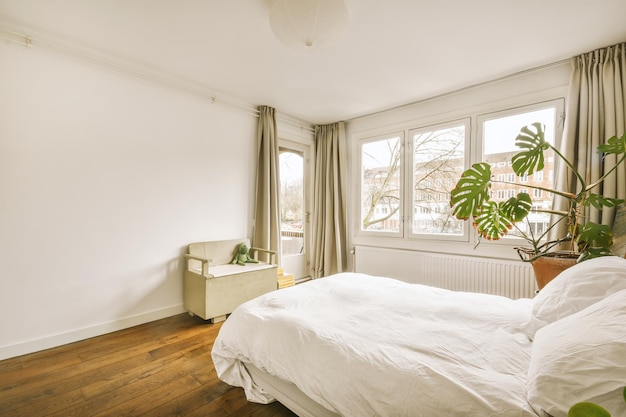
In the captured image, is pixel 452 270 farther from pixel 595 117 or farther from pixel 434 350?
pixel 434 350

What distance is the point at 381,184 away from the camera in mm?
3971

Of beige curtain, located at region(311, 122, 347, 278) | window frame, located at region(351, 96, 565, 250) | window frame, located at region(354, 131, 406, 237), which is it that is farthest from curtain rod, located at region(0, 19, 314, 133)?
window frame, located at region(351, 96, 565, 250)

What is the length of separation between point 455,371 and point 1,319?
3.06 metres

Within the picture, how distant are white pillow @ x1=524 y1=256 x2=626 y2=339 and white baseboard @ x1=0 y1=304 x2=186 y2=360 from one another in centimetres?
310

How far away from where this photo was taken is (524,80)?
283 centimetres

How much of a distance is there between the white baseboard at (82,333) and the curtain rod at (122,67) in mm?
2331

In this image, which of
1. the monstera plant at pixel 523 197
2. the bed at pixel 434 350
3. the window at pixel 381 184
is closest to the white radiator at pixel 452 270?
the window at pixel 381 184

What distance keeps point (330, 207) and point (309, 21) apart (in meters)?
2.75

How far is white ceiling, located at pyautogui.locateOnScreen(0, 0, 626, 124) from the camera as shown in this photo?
193 cm

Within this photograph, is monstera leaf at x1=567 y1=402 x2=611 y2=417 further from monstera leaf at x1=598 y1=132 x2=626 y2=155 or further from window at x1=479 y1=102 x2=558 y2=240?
window at x1=479 y1=102 x2=558 y2=240

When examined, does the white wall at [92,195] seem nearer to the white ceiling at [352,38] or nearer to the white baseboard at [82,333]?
the white baseboard at [82,333]

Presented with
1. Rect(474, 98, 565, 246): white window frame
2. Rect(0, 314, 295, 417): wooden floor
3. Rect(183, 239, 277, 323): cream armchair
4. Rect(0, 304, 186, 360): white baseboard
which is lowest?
Rect(0, 314, 295, 417): wooden floor

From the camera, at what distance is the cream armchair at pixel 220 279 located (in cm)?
274

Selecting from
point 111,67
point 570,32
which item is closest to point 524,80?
point 570,32
